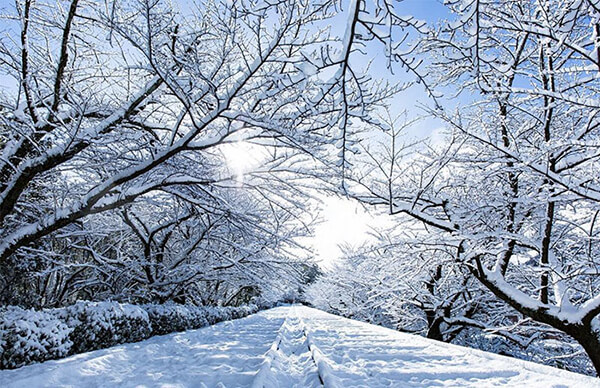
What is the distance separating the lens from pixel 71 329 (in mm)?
5188

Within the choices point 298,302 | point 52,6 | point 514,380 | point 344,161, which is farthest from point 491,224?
point 298,302

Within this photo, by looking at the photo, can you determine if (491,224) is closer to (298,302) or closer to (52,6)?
(52,6)

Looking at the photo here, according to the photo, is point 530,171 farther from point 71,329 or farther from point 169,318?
point 169,318

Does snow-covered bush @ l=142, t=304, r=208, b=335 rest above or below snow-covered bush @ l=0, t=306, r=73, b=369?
below

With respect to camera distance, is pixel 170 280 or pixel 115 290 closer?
pixel 170 280

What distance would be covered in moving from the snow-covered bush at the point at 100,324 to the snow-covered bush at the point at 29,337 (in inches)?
18.8

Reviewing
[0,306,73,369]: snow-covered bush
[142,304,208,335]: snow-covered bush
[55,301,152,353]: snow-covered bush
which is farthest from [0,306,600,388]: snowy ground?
[142,304,208,335]: snow-covered bush

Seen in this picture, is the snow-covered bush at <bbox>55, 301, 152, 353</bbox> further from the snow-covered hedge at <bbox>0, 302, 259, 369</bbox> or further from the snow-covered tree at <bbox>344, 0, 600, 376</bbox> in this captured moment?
the snow-covered tree at <bbox>344, 0, 600, 376</bbox>

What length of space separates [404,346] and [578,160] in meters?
4.45

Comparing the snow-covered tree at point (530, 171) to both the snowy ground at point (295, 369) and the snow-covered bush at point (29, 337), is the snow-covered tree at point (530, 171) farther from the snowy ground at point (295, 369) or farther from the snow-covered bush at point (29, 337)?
the snow-covered bush at point (29, 337)

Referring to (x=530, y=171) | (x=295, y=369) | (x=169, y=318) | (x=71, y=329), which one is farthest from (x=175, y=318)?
(x=530, y=171)

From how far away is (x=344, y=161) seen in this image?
8.83 ft

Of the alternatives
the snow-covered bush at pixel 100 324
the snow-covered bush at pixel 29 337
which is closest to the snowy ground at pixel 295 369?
the snow-covered bush at pixel 29 337

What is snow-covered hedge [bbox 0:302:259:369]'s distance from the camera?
428 cm
